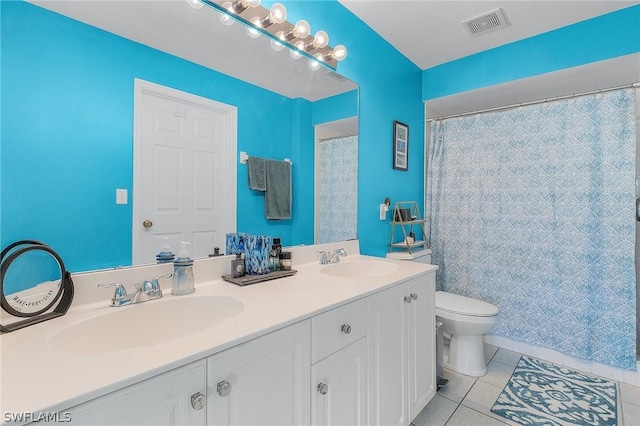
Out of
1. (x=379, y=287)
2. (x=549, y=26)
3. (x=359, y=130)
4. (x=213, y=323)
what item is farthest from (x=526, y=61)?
(x=213, y=323)

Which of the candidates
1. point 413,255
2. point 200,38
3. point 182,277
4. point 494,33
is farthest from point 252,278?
point 494,33

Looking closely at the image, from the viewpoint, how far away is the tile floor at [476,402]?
61.3 inches

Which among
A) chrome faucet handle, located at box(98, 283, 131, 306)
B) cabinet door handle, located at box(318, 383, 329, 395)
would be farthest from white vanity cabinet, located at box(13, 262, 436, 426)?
chrome faucet handle, located at box(98, 283, 131, 306)

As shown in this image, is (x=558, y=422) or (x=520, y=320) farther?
(x=520, y=320)

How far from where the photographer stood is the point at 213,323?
3.28 feet

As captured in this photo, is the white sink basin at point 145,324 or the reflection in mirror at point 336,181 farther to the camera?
the reflection in mirror at point 336,181

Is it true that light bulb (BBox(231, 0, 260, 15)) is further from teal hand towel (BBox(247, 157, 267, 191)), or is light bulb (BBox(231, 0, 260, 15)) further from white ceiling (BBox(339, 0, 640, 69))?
white ceiling (BBox(339, 0, 640, 69))

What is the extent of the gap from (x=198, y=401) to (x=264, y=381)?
0.19 m

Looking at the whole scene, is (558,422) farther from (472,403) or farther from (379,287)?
(379,287)

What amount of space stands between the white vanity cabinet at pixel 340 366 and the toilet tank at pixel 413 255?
3.76ft

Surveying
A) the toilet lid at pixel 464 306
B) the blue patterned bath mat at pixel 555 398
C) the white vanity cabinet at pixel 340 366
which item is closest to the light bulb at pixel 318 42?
the white vanity cabinet at pixel 340 366

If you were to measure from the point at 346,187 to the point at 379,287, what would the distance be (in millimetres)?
856

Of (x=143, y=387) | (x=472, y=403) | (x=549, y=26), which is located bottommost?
(x=472, y=403)

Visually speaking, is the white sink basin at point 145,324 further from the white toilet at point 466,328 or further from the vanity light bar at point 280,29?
the white toilet at point 466,328
